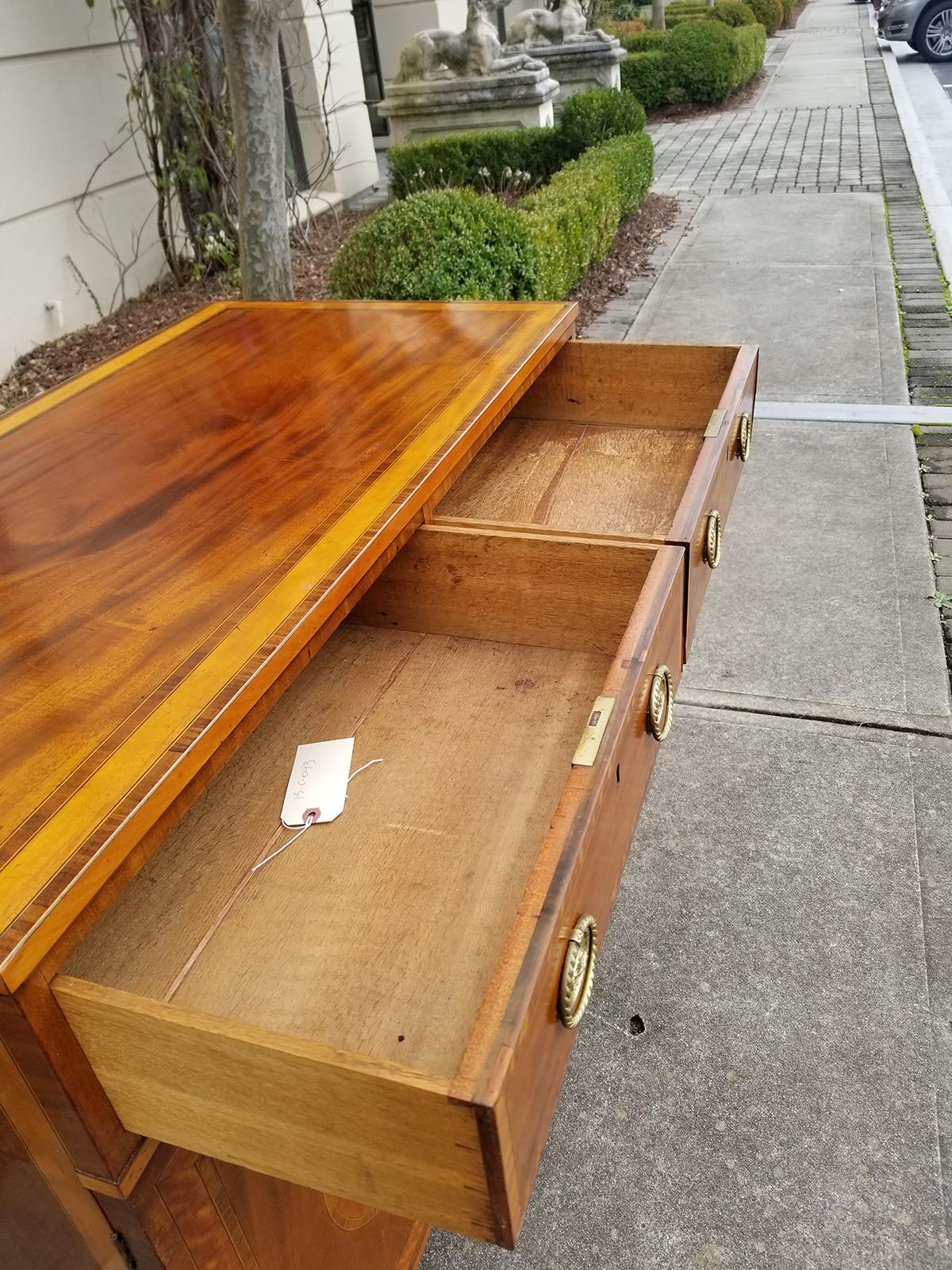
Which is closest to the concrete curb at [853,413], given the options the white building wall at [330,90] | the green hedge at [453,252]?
the green hedge at [453,252]

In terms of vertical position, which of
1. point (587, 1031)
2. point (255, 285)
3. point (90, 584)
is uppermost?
point (90, 584)

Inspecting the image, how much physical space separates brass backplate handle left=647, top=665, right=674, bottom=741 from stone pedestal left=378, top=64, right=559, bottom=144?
867 cm

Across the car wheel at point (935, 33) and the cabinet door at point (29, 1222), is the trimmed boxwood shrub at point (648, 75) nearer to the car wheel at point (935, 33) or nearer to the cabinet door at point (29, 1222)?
the car wheel at point (935, 33)

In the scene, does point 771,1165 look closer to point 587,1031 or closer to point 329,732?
point 587,1031

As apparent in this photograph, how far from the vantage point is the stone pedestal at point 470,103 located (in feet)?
29.2

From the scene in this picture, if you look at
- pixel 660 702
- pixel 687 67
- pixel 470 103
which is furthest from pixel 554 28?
pixel 660 702

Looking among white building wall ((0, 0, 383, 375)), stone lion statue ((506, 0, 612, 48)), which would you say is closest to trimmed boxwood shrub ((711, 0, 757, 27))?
stone lion statue ((506, 0, 612, 48))

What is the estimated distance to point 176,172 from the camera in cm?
647

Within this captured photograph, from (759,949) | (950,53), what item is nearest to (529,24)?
(950,53)

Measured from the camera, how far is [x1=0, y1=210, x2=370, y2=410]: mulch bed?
5395 millimetres

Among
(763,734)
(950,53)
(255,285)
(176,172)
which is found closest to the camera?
(763,734)

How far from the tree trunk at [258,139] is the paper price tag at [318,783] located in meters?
3.69

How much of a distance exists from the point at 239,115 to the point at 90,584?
3787mm

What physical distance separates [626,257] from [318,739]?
20.6ft
